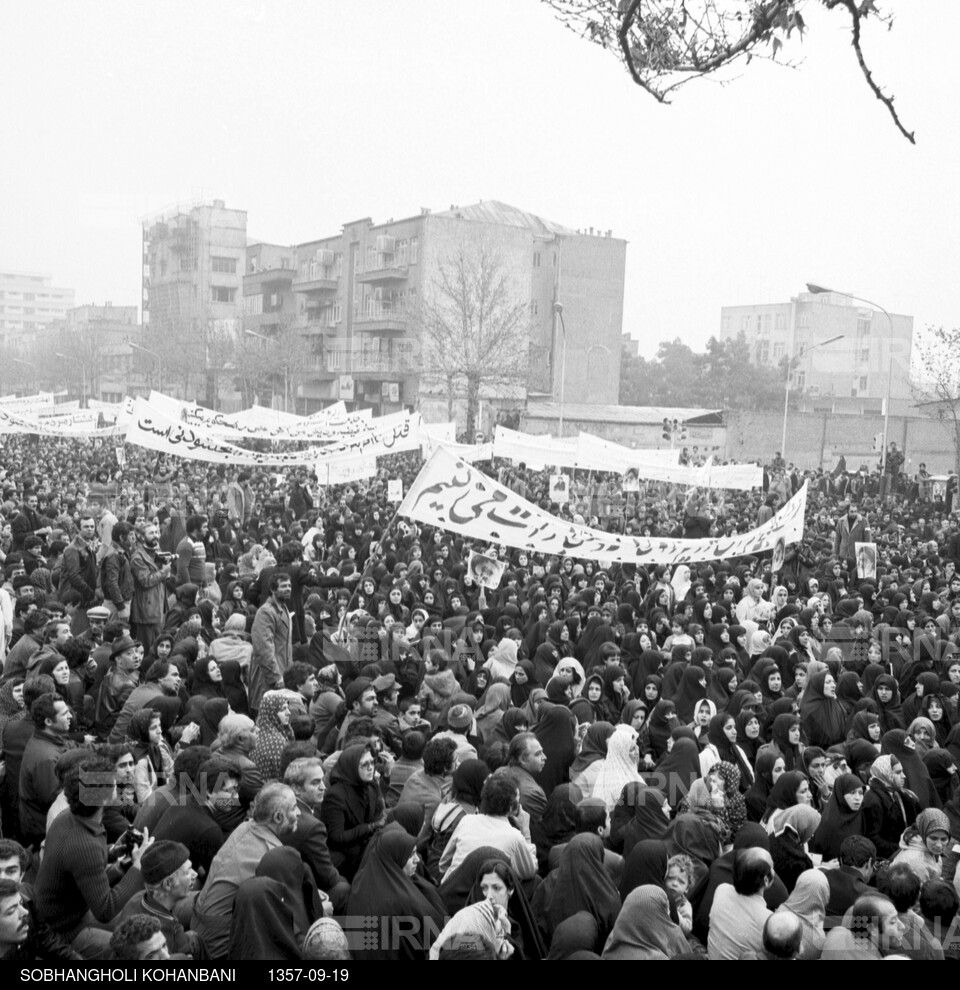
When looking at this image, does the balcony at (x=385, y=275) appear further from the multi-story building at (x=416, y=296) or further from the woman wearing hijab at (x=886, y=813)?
the woman wearing hijab at (x=886, y=813)

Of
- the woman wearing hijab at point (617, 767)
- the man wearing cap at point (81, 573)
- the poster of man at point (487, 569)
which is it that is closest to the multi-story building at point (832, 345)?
the poster of man at point (487, 569)

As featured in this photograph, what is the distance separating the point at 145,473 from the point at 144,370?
27.4 metres

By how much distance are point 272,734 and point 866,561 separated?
30.8ft

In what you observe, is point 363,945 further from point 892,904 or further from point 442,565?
point 442,565

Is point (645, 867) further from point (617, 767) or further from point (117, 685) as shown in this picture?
point (117, 685)

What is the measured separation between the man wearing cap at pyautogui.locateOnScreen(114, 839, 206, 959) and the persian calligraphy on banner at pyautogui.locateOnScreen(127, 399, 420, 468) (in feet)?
40.3

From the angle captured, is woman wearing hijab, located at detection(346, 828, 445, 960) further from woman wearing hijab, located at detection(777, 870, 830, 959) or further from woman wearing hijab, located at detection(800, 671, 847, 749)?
woman wearing hijab, located at detection(800, 671, 847, 749)

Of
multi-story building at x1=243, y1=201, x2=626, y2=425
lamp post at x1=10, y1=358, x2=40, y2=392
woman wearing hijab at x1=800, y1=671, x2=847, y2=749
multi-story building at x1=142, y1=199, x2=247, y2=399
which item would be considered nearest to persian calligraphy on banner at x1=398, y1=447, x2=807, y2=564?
woman wearing hijab at x1=800, y1=671, x2=847, y2=749

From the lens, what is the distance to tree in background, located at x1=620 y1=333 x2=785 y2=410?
49812 mm

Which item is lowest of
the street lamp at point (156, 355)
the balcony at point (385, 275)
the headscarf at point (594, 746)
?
the headscarf at point (594, 746)

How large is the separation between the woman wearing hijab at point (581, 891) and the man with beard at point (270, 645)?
3644 mm

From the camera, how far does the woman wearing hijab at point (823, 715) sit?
25.1ft

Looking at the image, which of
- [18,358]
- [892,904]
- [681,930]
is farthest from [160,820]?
[18,358]

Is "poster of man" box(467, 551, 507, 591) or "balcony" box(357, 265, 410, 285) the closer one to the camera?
"poster of man" box(467, 551, 507, 591)
